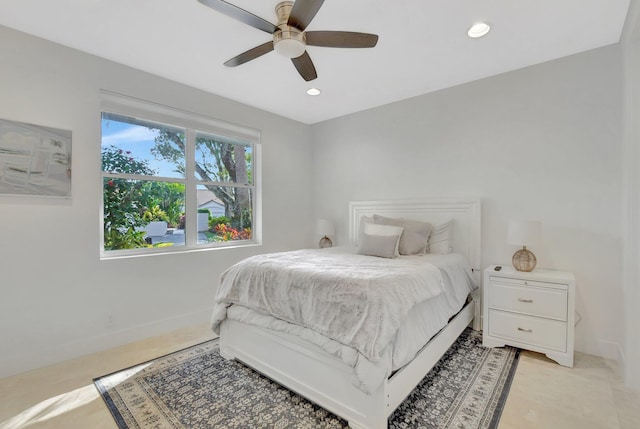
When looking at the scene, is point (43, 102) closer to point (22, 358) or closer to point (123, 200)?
point (123, 200)

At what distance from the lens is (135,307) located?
285 centimetres

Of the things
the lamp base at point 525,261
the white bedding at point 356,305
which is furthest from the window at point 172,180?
the lamp base at point 525,261

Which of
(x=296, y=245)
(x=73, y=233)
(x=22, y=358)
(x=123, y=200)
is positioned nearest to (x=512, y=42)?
(x=296, y=245)

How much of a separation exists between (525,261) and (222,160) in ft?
11.2

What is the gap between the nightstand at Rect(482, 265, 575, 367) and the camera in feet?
7.57

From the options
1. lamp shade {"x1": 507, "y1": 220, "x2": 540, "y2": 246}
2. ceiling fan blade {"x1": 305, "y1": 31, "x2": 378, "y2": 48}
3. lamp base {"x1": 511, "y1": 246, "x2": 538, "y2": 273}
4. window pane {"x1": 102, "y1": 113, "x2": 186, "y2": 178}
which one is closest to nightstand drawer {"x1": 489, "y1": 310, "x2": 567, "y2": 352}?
lamp base {"x1": 511, "y1": 246, "x2": 538, "y2": 273}

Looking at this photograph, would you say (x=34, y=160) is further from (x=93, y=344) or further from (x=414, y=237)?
(x=414, y=237)

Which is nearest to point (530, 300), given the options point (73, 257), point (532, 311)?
point (532, 311)

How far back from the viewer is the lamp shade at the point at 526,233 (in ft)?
8.18

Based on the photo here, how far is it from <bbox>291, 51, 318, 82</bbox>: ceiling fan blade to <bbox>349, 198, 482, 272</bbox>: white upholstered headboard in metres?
1.94

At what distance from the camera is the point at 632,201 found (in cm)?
210

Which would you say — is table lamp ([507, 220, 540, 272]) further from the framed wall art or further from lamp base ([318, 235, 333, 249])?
the framed wall art

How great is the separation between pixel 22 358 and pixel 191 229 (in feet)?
5.42

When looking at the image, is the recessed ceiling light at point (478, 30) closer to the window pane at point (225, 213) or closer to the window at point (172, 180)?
the window at point (172, 180)
